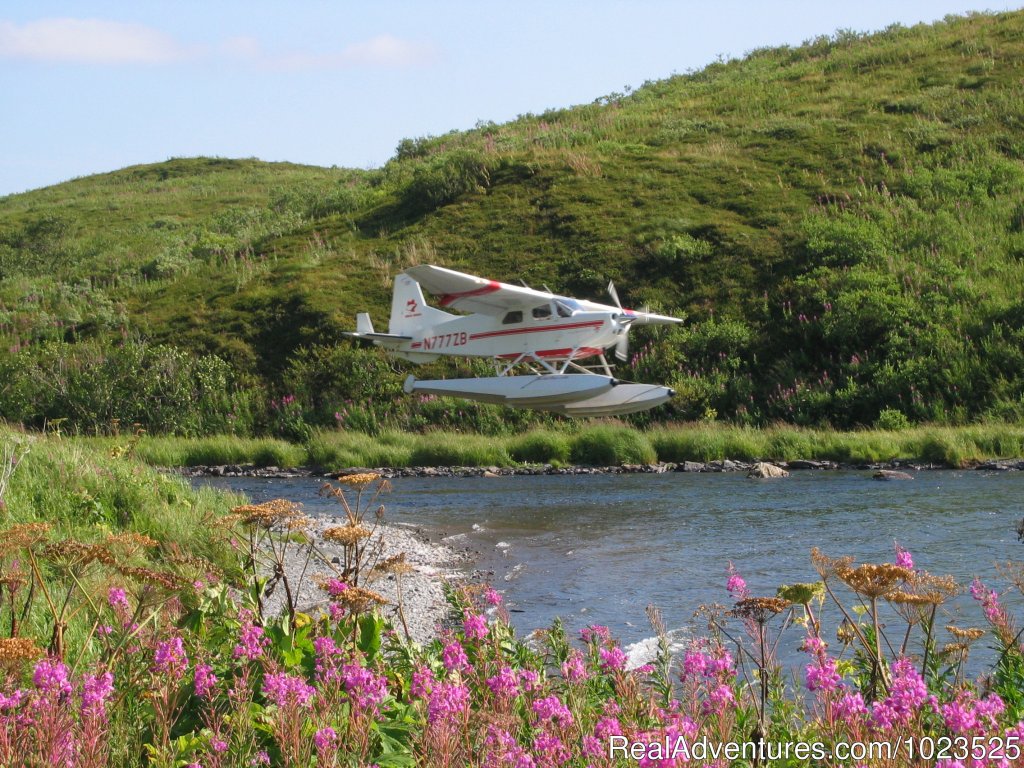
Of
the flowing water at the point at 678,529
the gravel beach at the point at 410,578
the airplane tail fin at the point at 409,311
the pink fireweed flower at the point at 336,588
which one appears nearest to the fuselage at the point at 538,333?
the airplane tail fin at the point at 409,311

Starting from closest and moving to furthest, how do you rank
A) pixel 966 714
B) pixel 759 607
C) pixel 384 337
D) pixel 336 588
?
1. pixel 966 714
2. pixel 759 607
3. pixel 336 588
4. pixel 384 337

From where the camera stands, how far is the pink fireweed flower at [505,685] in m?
3.43

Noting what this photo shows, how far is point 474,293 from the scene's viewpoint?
2184cm

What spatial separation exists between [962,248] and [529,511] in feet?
67.4

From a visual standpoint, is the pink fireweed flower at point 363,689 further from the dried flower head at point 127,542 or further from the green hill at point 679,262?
the green hill at point 679,262

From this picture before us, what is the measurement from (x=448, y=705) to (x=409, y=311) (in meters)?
21.9

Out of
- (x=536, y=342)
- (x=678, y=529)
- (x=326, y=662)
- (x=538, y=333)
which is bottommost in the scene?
(x=678, y=529)

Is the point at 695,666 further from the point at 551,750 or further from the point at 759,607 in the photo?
the point at 551,750

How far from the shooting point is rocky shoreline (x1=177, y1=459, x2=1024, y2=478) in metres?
A: 21.9

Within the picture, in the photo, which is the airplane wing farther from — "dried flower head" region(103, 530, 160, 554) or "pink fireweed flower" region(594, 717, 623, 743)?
"pink fireweed flower" region(594, 717, 623, 743)

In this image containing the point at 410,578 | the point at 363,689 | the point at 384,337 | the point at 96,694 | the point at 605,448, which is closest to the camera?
the point at 96,694

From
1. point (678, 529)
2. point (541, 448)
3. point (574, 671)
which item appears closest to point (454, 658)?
point (574, 671)

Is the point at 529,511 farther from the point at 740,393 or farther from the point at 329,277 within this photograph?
the point at 329,277

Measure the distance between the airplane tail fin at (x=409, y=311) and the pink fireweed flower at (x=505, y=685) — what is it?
820 inches
